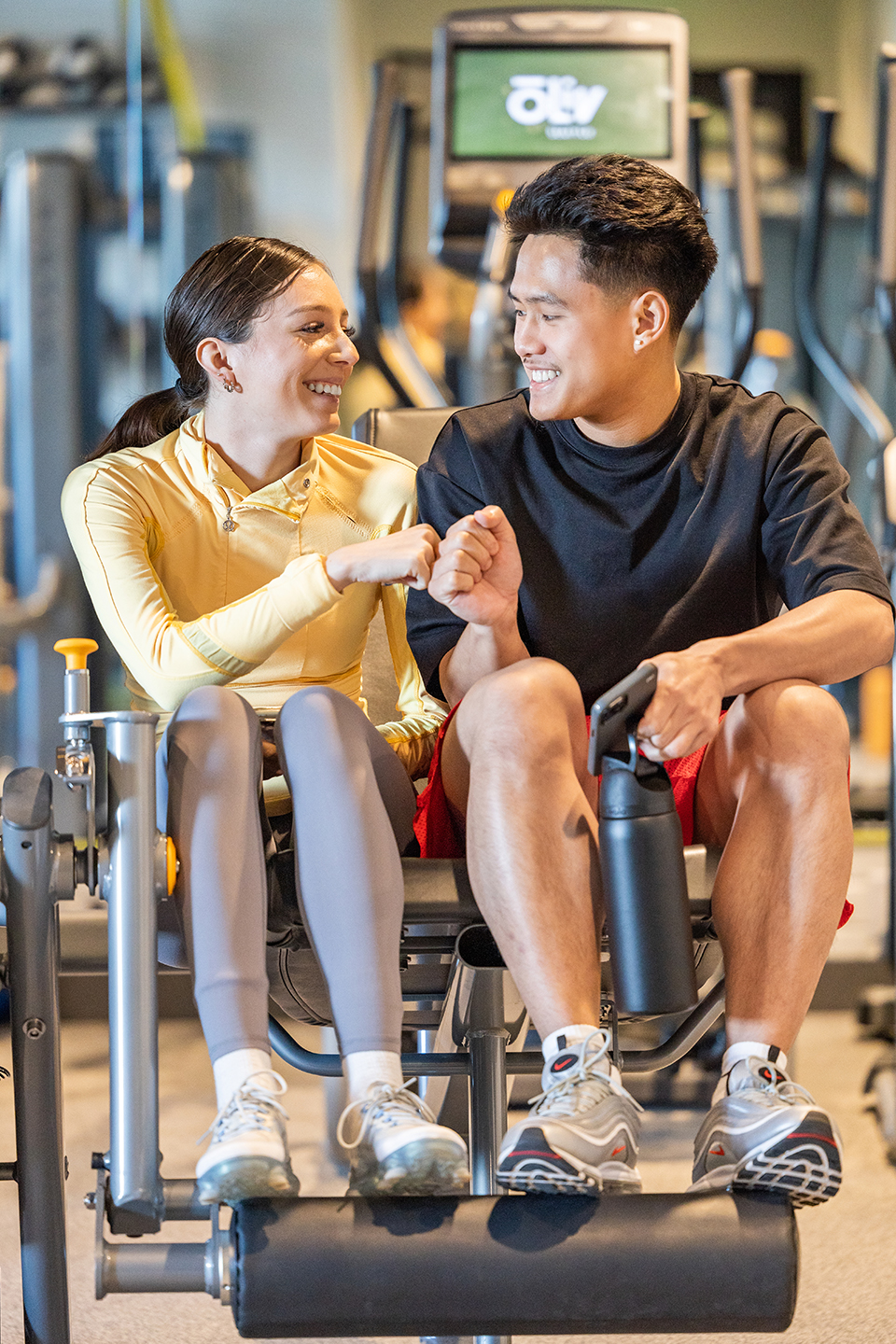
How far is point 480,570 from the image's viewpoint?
1.41 meters

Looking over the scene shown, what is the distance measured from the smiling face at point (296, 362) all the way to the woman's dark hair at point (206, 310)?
0.02m

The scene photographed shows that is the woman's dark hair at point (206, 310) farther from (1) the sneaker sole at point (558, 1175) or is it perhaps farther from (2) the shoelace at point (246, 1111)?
(1) the sneaker sole at point (558, 1175)

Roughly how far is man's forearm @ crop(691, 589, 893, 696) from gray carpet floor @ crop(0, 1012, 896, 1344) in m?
0.93

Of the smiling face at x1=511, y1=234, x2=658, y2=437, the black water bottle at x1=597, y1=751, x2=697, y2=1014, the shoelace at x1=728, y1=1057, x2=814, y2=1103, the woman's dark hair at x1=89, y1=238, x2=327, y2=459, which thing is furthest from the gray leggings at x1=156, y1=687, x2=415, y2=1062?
the woman's dark hair at x1=89, y1=238, x2=327, y2=459

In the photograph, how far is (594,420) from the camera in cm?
167

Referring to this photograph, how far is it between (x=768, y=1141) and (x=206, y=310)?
3.94ft

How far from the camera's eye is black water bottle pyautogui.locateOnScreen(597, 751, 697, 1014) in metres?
1.25

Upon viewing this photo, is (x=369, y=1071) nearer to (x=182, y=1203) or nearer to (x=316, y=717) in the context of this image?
(x=182, y=1203)

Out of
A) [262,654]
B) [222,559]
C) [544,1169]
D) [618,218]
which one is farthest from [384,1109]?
[618,218]

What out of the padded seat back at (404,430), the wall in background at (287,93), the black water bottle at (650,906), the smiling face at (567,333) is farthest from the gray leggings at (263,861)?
the wall in background at (287,93)

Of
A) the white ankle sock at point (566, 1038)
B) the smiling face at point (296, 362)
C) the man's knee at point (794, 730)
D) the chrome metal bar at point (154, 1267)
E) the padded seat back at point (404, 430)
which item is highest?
the smiling face at point (296, 362)

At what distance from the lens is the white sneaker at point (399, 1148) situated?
3.85ft

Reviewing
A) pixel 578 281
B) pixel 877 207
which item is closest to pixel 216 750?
pixel 578 281

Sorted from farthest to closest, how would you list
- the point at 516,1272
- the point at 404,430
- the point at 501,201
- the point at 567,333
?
the point at 501,201
the point at 404,430
the point at 567,333
the point at 516,1272
